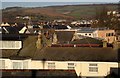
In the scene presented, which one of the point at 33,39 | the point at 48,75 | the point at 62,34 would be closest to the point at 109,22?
the point at 62,34

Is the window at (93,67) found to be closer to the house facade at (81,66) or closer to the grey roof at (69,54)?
the house facade at (81,66)

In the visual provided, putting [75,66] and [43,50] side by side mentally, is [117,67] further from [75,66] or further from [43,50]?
[43,50]

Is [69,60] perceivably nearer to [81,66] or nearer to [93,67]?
[81,66]

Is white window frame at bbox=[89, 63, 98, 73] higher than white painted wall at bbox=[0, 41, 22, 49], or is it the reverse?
white painted wall at bbox=[0, 41, 22, 49]

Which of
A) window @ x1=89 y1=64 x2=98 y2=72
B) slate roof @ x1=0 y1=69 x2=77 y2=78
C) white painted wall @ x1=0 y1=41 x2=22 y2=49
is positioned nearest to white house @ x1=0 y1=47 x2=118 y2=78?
window @ x1=89 y1=64 x2=98 y2=72

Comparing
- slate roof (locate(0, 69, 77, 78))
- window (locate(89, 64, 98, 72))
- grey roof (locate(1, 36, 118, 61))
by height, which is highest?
grey roof (locate(1, 36, 118, 61))

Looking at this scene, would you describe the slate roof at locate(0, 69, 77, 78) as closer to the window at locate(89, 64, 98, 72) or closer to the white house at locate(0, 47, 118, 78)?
the white house at locate(0, 47, 118, 78)

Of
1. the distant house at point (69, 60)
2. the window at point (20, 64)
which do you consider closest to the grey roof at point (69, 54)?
the distant house at point (69, 60)

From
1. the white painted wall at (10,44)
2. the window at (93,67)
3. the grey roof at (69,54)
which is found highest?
the white painted wall at (10,44)
